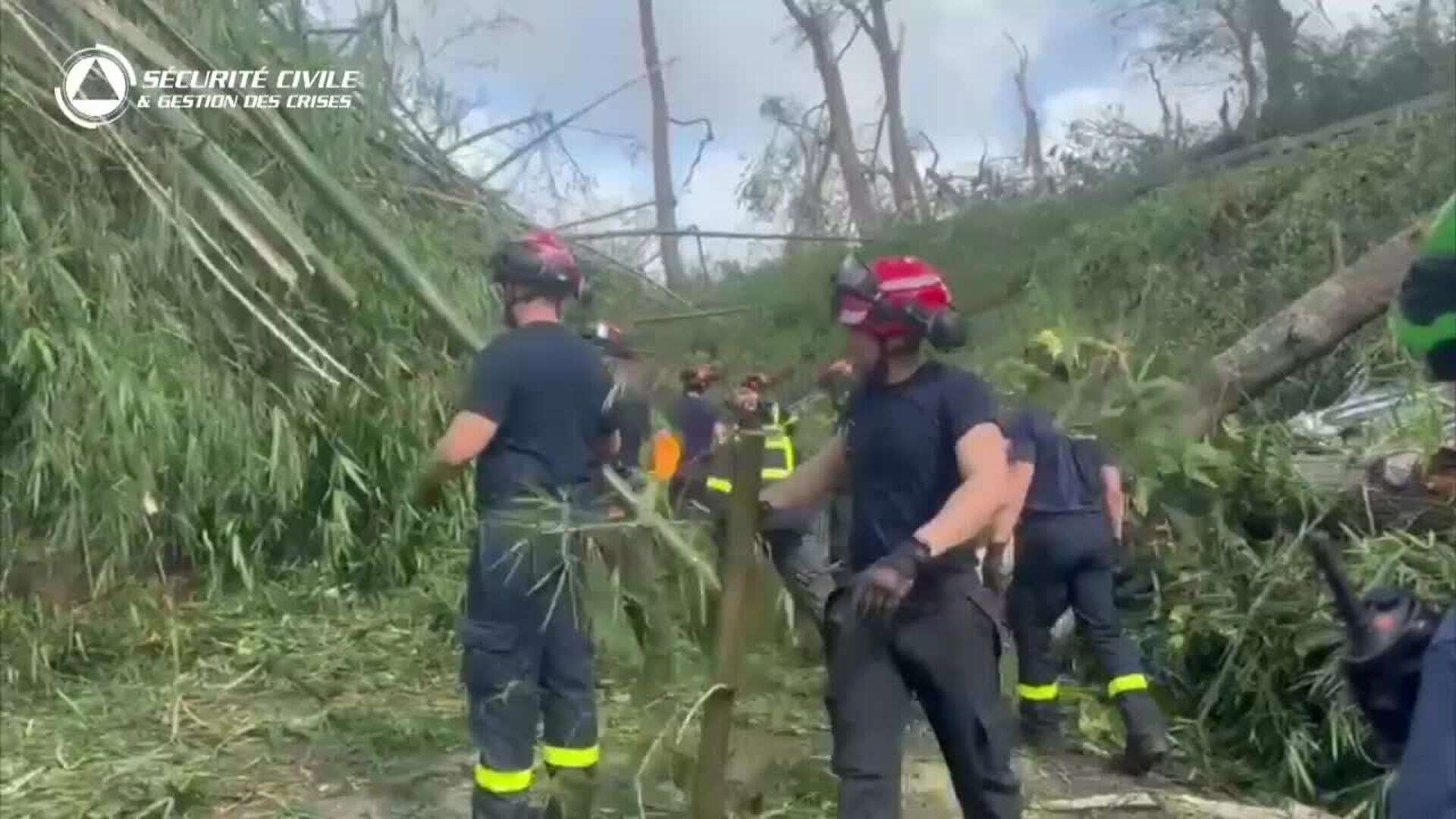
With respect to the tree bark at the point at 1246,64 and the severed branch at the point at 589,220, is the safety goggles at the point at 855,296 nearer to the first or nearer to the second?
the severed branch at the point at 589,220

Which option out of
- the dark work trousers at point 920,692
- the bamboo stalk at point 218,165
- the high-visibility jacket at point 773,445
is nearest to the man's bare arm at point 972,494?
the dark work trousers at point 920,692

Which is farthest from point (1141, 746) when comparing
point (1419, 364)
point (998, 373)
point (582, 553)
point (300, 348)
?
point (1419, 364)

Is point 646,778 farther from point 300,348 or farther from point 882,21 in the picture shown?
point 300,348

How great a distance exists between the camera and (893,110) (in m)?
3.89

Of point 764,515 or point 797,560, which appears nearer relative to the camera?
point 764,515

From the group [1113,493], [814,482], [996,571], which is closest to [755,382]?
[814,482]

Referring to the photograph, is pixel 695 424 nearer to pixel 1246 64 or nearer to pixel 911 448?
pixel 911 448

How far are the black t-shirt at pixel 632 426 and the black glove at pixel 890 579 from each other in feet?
2.47

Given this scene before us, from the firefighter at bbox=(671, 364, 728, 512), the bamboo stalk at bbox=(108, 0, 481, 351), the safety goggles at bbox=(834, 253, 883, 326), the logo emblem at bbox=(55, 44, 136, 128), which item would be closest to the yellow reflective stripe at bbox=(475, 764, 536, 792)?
the firefighter at bbox=(671, 364, 728, 512)

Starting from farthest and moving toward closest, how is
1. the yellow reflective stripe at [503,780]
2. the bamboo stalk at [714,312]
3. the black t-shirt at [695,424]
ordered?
1. the yellow reflective stripe at [503,780]
2. the black t-shirt at [695,424]
3. the bamboo stalk at [714,312]

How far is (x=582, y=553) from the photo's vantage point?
3.71 m

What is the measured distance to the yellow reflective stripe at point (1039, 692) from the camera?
488 centimetres

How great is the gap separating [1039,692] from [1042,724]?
0.32ft

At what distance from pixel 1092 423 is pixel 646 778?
1608 millimetres
